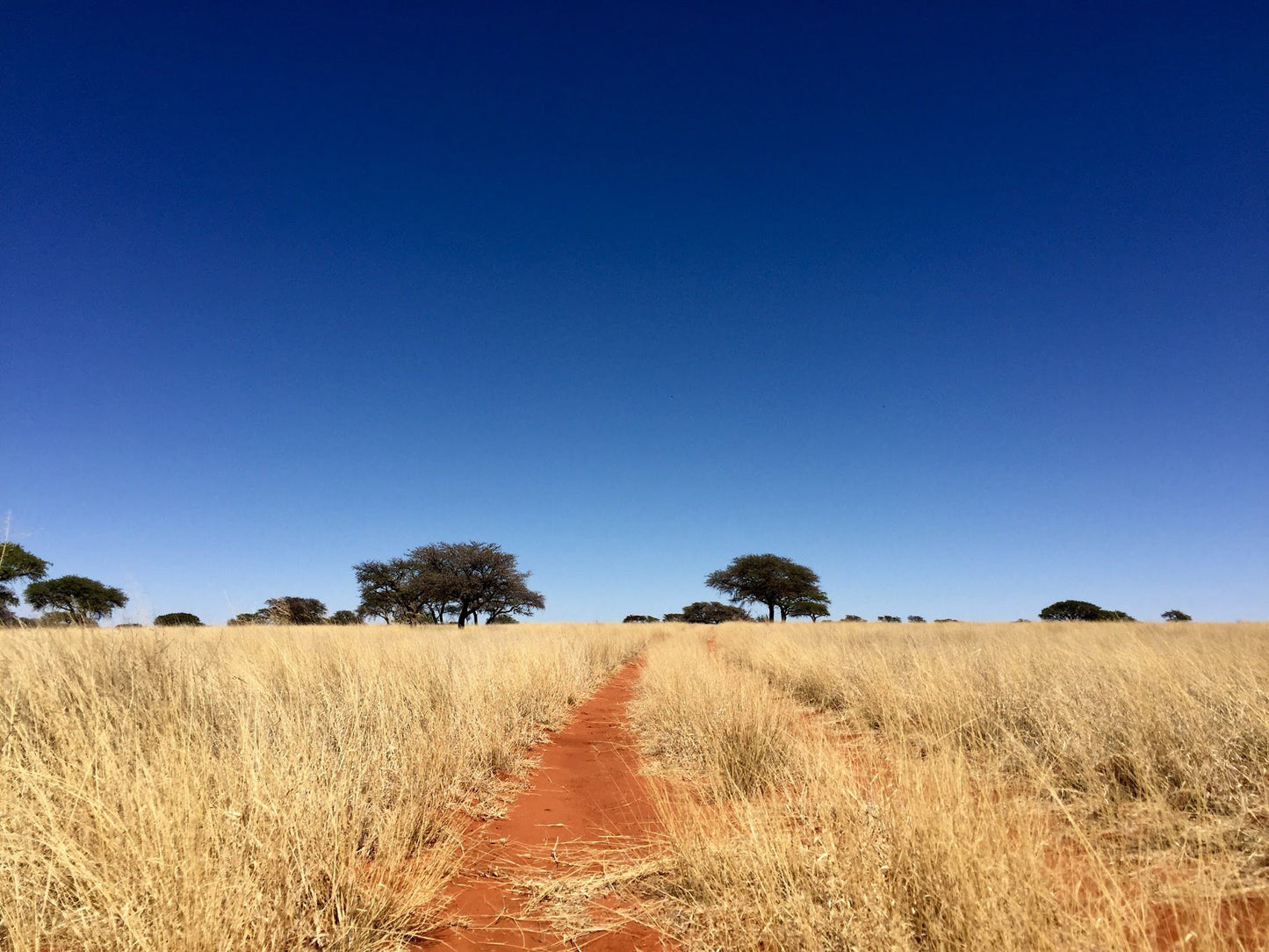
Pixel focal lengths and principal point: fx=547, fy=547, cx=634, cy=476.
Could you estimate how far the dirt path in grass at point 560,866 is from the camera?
264 cm

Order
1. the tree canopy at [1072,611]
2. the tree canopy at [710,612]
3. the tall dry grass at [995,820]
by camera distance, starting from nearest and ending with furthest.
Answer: the tall dry grass at [995,820] → the tree canopy at [1072,611] → the tree canopy at [710,612]

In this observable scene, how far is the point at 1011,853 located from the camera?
2016mm

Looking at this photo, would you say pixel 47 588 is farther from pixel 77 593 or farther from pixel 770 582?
pixel 770 582

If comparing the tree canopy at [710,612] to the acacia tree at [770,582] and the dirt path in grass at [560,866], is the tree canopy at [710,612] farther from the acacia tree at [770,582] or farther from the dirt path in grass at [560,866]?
the dirt path in grass at [560,866]

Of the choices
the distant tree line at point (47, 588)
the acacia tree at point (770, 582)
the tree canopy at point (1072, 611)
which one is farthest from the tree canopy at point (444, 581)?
the tree canopy at point (1072, 611)

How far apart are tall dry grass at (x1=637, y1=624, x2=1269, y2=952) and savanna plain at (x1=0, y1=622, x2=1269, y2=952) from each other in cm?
2

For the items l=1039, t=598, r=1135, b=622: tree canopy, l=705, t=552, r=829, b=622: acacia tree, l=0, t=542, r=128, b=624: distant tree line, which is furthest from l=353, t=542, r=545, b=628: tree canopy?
l=1039, t=598, r=1135, b=622: tree canopy

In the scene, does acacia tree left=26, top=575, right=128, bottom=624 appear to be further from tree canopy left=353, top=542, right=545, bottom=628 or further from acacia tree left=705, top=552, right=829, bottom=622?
acacia tree left=705, top=552, right=829, bottom=622

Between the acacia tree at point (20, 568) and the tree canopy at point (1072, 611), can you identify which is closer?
the acacia tree at point (20, 568)

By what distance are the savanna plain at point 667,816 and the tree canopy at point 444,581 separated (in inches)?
963

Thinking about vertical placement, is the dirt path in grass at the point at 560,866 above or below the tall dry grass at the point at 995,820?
below

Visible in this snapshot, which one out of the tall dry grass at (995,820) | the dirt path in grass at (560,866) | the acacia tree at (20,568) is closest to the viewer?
the tall dry grass at (995,820)

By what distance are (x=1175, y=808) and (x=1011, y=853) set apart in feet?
7.71

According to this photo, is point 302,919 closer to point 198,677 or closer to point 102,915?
point 102,915
